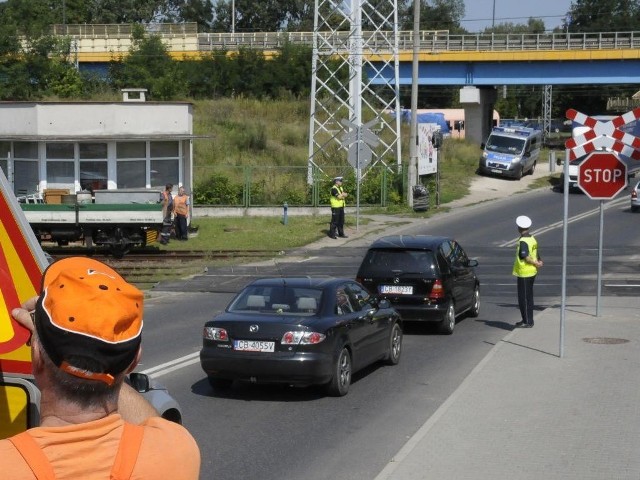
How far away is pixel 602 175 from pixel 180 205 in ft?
64.4

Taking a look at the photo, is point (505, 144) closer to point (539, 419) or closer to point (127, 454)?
point (539, 419)

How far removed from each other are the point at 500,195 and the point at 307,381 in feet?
132

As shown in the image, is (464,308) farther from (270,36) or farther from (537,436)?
(270,36)

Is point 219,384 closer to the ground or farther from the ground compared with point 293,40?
closer to the ground

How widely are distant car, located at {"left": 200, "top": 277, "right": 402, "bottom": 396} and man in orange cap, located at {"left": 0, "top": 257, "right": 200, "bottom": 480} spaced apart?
9.28m

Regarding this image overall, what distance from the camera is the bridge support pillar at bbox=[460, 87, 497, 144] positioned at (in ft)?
230

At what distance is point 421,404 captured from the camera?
39.5 feet

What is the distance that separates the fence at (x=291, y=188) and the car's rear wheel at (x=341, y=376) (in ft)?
103

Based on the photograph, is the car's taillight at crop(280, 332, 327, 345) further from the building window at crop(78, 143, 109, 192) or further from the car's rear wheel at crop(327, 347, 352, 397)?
the building window at crop(78, 143, 109, 192)

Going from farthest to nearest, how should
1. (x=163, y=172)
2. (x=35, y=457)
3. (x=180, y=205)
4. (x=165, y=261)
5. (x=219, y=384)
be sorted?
(x=163, y=172)
(x=180, y=205)
(x=165, y=261)
(x=219, y=384)
(x=35, y=457)

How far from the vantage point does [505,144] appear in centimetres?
5656

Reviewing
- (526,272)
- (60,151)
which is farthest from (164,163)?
(526,272)

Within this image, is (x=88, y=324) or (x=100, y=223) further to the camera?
(x=100, y=223)

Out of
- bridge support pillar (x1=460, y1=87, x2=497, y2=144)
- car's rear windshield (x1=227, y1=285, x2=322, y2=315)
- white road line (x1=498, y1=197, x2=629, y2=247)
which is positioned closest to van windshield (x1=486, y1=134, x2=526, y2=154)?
white road line (x1=498, y1=197, x2=629, y2=247)
